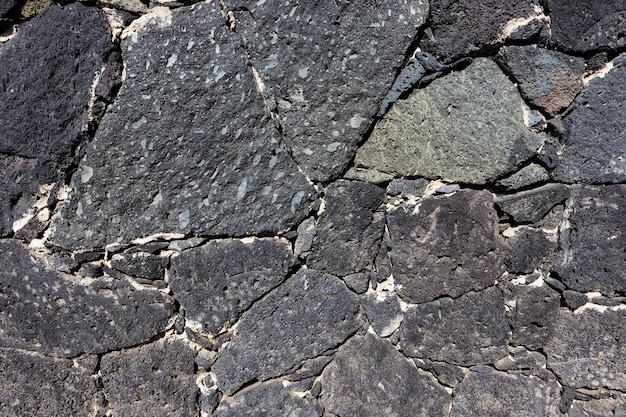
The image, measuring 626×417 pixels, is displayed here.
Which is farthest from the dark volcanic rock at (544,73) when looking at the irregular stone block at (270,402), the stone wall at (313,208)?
the irregular stone block at (270,402)

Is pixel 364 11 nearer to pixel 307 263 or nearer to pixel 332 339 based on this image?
pixel 307 263

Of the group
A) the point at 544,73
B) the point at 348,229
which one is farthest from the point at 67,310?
the point at 544,73

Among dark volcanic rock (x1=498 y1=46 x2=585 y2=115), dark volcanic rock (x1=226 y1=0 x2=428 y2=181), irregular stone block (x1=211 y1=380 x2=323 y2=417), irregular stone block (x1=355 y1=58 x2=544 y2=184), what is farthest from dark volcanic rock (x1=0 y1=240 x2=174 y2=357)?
dark volcanic rock (x1=498 y1=46 x2=585 y2=115)

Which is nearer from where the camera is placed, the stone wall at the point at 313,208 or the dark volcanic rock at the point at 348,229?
the stone wall at the point at 313,208

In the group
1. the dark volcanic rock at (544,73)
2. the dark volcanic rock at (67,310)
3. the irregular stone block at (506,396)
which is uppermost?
the dark volcanic rock at (544,73)

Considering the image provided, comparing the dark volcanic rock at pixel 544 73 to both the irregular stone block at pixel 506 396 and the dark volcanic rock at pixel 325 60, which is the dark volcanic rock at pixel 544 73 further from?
the irregular stone block at pixel 506 396

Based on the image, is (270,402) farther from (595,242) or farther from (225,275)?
(595,242)
